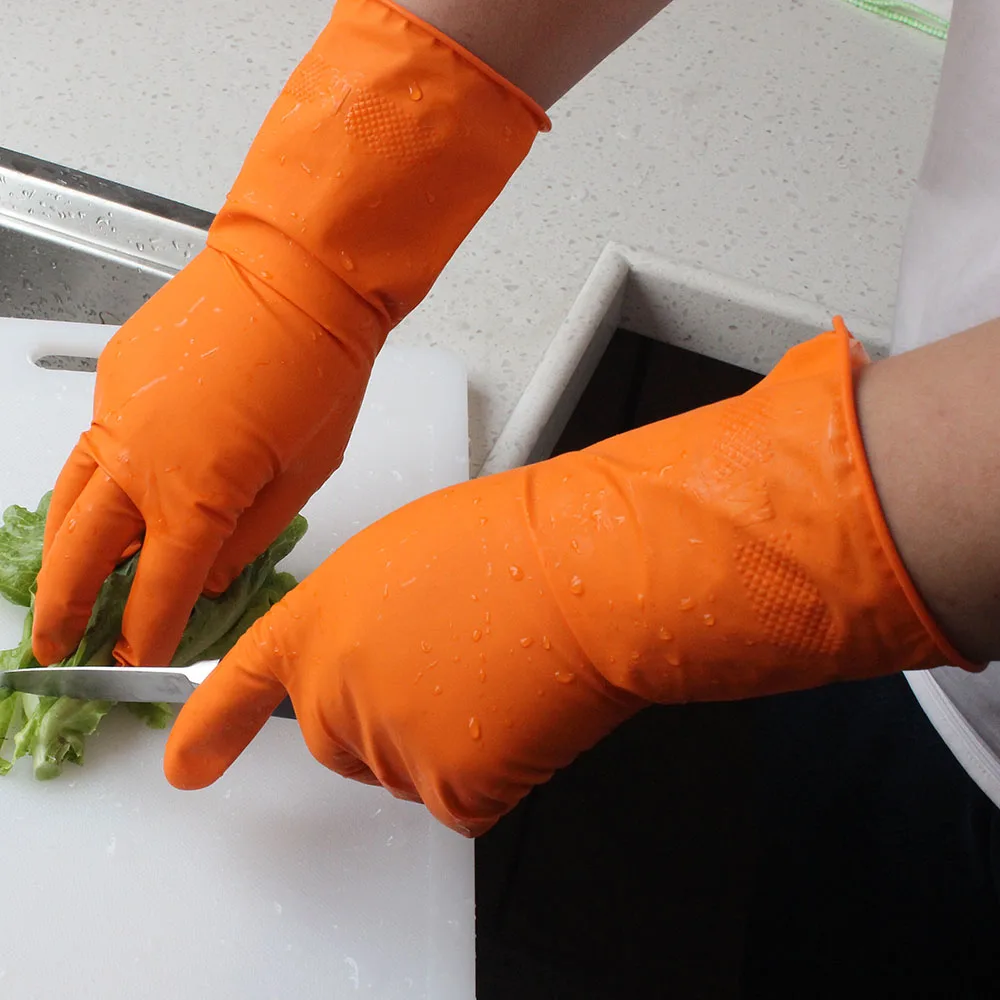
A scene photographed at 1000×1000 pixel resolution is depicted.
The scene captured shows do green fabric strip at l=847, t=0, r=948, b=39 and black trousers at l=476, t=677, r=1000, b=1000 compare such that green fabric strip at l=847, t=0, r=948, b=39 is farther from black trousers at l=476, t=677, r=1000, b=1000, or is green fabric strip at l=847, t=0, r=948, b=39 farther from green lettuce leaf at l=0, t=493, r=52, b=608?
green lettuce leaf at l=0, t=493, r=52, b=608

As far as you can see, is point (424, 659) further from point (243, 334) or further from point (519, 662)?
point (243, 334)

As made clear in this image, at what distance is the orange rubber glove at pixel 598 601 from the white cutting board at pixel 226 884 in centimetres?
18

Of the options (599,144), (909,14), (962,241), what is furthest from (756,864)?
(909,14)

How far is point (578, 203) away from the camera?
1467 mm

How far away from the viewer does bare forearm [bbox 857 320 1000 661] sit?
0.55m

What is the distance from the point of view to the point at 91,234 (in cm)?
134

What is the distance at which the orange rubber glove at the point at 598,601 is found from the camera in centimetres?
61

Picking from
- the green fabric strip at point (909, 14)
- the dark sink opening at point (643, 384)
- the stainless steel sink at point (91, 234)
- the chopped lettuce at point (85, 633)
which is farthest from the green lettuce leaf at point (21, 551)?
the green fabric strip at point (909, 14)

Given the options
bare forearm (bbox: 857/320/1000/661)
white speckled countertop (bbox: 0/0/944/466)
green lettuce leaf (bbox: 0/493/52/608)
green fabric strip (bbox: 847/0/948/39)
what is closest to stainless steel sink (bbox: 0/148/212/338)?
white speckled countertop (bbox: 0/0/944/466)

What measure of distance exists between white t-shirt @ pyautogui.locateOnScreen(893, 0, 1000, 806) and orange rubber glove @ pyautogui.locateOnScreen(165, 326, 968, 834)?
356mm

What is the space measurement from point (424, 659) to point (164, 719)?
1.27 ft

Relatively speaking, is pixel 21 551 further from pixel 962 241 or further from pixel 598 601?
pixel 962 241

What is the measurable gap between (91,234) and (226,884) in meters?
0.90

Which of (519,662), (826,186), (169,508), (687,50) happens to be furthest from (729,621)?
(687,50)
